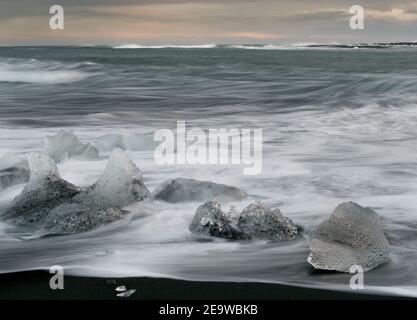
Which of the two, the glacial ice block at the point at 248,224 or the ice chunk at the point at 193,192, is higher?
the ice chunk at the point at 193,192

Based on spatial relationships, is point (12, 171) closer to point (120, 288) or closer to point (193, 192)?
point (193, 192)

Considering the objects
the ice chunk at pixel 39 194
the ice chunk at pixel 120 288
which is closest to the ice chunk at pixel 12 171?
the ice chunk at pixel 39 194

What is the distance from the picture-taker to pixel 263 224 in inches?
178

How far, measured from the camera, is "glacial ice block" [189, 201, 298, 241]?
14.6 ft

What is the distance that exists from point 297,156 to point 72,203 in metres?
3.90

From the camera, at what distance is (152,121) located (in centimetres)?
1257

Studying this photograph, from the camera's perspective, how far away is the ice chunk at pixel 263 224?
14.6 ft

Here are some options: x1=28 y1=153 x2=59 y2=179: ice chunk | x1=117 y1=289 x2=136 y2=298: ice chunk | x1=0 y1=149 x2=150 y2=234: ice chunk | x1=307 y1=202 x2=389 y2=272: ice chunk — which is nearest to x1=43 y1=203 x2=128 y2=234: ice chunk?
x1=0 y1=149 x2=150 y2=234: ice chunk

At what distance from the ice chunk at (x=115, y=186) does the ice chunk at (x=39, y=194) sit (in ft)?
0.55

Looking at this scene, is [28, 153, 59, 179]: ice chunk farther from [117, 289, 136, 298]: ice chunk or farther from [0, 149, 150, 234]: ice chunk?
[117, 289, 136, 298]: ice chunk

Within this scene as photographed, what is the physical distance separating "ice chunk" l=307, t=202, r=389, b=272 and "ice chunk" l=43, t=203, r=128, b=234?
5.31ft

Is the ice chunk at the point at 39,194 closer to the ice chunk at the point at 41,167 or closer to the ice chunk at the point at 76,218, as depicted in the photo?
the ice chunk at the point at 41,167

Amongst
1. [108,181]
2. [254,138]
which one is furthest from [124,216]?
[254,138]

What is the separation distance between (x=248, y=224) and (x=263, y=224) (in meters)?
0.11
